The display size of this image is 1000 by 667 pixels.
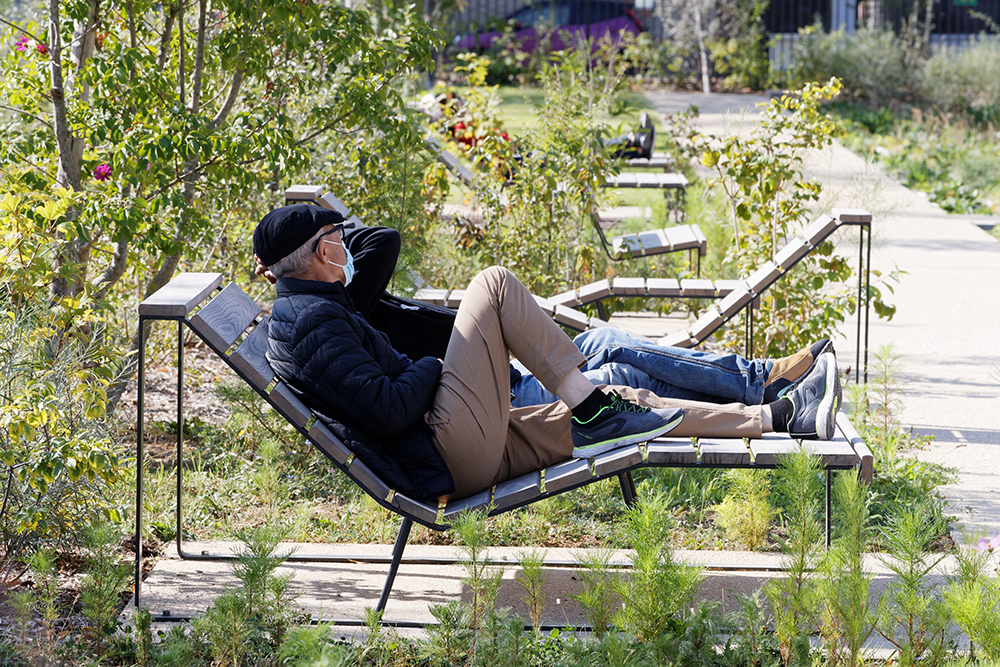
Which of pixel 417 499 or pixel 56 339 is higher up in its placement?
pixel 56 339

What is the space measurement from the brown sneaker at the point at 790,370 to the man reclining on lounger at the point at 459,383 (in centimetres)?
25

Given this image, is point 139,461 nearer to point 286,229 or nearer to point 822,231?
point 286,229

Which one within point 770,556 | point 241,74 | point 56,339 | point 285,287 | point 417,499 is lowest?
point 770,556

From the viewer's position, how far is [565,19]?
24.0 m

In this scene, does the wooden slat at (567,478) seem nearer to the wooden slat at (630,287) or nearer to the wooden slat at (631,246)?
the wooden slat at (630,287)

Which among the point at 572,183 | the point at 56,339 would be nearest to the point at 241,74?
the point at 56,339

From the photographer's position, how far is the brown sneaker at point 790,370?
3.45 meters

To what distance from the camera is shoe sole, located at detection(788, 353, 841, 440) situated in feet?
10.1

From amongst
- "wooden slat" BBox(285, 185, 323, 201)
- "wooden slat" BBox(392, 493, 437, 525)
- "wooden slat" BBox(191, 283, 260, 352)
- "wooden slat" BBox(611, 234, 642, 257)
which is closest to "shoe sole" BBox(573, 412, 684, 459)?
"wooden slat" BBox(392, 493, 437, 525)

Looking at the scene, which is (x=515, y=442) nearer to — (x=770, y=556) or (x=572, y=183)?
(x=770, y=556)

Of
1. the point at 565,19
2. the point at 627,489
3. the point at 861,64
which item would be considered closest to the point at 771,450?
the point at 627,489

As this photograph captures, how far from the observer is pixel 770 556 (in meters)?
3.33

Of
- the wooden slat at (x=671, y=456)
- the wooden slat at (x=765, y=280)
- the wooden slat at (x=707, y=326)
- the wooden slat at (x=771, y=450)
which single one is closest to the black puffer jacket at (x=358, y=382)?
the wooden slat at (x=671, y=456)

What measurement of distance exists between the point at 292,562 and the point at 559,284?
8.80ft
